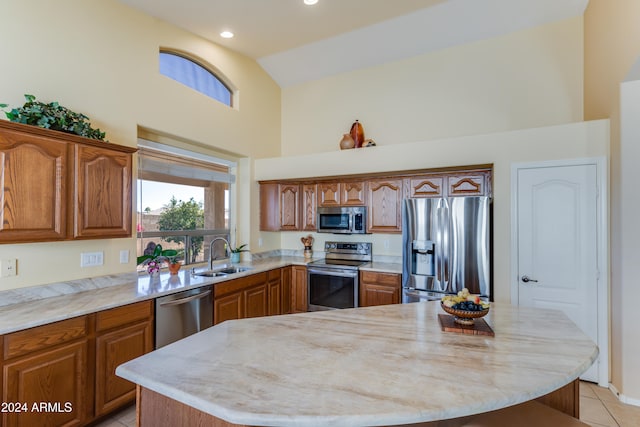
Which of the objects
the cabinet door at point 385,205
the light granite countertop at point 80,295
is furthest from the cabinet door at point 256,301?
the cabinet door at point 385,205

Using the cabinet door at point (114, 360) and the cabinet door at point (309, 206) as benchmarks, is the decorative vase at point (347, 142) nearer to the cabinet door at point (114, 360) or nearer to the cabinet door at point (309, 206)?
the cabinet door at point (309, 206)

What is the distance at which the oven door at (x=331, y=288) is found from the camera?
3717 millimetres

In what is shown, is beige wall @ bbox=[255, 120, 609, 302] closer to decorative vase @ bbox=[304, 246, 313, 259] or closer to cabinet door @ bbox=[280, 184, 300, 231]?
cabinet door @ bbox=[280, 184, 300, 231]

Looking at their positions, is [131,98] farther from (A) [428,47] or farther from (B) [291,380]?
(A) [428,47]

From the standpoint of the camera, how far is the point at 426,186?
11.6 ft

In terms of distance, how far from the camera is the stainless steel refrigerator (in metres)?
2.96

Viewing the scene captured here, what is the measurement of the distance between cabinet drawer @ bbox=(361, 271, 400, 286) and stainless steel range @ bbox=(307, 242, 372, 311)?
0.36 ft

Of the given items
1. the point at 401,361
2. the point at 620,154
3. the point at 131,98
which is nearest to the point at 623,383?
the point at 620,154

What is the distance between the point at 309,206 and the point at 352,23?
2.35 meters

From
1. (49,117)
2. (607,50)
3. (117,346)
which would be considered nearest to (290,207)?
(117,346)

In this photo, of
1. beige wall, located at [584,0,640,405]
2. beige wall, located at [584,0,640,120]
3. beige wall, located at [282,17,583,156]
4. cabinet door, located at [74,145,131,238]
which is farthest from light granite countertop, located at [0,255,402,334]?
beige wall, located at [584,0,640,120]

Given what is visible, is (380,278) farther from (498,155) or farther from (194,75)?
(194,75)

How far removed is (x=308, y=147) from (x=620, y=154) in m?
3.57

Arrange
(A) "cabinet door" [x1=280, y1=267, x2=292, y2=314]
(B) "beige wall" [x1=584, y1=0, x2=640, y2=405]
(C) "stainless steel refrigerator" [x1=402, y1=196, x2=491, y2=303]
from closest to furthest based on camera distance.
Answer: (B) "beige wall" [x1=584, y1=0, x2=640, y2=405] → (C) "stainless steel refrigerator" [x1=402, y1=196, x2=491, y2=303] → (A) "cabinet door" [x1=280, y1=267, x2=292, y2=314]
